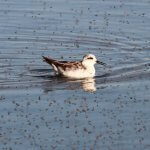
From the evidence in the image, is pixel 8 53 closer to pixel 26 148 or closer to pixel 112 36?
pixel 112 36

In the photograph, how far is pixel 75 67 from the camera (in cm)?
2734

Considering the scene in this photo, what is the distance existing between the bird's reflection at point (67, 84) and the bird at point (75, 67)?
0.83 feet

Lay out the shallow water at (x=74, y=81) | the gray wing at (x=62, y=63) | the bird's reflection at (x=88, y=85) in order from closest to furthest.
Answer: the shallow water at (x=74, y=81), the bird's reflection at (x=88, y=85), the gray wing at (x=62, y=63)

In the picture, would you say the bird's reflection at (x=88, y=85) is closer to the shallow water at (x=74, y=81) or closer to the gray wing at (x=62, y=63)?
the shallow water at (x=74, y=81)

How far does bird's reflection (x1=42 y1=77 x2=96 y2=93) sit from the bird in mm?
254

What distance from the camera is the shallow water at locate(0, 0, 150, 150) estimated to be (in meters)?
20.8

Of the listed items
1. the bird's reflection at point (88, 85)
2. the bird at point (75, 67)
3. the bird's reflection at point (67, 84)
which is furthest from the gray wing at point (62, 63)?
the bird's reflection at point (88, 85)

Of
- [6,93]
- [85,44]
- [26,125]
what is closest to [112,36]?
[85,44]

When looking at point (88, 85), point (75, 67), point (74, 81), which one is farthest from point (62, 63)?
point (88, 85)

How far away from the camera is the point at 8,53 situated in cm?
2927

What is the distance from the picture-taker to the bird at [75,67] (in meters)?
27.2

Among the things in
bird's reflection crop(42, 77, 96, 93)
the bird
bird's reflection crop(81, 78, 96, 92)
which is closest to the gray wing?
the bird

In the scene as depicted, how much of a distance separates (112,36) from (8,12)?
5.52 metres

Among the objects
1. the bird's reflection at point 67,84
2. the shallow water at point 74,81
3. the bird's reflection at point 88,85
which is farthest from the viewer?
the bird's reflection at point 67,84
